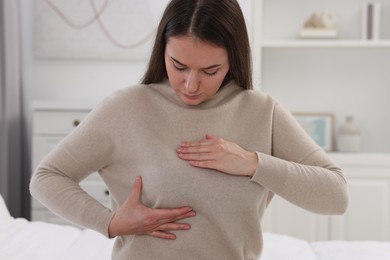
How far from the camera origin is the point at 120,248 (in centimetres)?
150

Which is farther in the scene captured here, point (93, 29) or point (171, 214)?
point (93, 29)

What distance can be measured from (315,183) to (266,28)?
2302 millimetres

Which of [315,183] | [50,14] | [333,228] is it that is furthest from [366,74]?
[315,183]

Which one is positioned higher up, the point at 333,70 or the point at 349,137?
the point at 333,70

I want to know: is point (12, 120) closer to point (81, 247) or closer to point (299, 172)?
point (81, 247)

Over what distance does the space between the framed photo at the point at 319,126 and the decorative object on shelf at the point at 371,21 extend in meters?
0.47

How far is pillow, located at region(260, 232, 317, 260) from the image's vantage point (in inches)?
75.6

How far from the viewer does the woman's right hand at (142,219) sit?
140cm

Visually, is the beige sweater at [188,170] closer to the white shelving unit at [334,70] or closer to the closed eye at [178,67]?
the closed eye at [178,67]

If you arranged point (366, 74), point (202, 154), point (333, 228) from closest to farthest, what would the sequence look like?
1. point (202, 154)
2. point (333, 228)
3. point (366, 74)

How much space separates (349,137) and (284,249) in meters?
1.62

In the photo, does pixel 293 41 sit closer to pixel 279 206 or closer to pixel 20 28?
pixel 279 206

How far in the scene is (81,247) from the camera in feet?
6.48

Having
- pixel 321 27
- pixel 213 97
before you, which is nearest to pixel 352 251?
pixel 213 97
